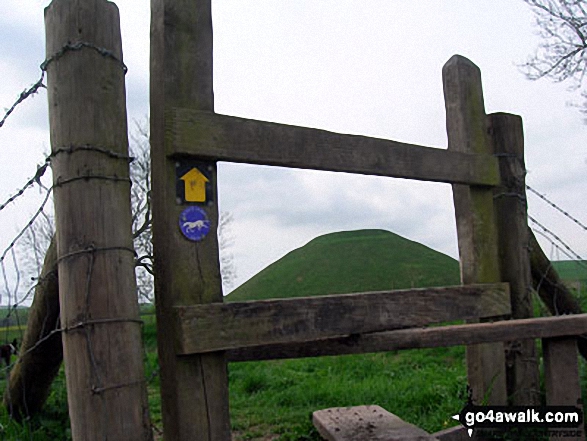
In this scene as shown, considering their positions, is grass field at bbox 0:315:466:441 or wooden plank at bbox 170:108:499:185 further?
grass field at bbox 0:315:466:441

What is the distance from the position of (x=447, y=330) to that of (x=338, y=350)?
0.57 metres

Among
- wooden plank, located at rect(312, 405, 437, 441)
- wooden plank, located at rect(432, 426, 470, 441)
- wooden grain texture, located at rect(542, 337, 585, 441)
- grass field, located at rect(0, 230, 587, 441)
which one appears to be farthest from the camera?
wooden plank, located at rect(432, 426, 470, 441)

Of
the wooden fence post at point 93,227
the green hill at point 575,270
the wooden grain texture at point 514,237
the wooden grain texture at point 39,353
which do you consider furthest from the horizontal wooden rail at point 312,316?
the green hill at point 575,270

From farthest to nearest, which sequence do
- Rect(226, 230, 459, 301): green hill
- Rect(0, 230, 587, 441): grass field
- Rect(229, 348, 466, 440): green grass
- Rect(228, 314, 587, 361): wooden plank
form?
Rect(226, 230, 459, 301): green hill, Rect(229, 348, 466, 440): green grass, Rect(0, 230, 587, 441): grass field, Rect(228, 314, 587, 361): wooden plank

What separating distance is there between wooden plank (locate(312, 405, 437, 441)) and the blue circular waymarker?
144 centimetres

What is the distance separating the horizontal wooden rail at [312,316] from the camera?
6.90 feet

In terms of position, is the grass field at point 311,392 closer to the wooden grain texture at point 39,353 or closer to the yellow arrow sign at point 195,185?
the wooden grain texture at point 39,353

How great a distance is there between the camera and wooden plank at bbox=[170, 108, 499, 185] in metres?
2.20

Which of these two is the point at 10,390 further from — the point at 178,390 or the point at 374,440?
the point at 374,440

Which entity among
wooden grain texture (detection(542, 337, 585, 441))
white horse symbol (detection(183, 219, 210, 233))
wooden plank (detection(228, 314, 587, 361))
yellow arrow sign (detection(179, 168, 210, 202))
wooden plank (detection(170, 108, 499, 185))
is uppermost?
wooden plank (detection(170, 108, 499, 185))

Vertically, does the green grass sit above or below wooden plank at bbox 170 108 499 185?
below

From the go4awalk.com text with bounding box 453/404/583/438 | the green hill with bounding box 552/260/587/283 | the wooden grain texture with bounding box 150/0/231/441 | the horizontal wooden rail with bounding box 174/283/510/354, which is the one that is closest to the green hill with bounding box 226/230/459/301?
the green hill with bounding box 552/260/587/283

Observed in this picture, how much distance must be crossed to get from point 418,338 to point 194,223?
3.87ft

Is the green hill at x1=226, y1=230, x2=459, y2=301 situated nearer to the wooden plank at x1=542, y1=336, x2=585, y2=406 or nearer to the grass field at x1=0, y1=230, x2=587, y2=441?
the grass field at x1=0, y1=230, x2=587, y2=441
